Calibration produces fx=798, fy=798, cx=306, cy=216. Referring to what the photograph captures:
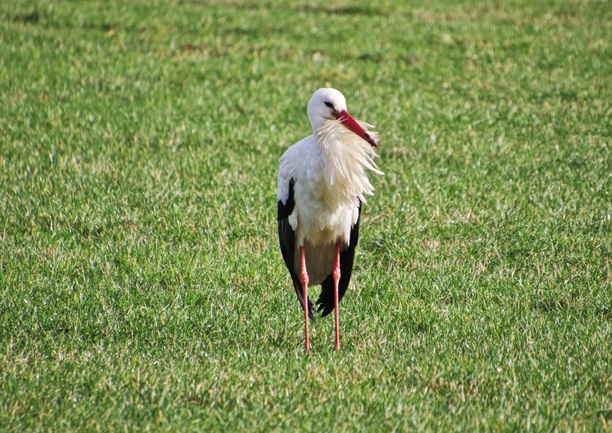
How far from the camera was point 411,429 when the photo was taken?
365cm

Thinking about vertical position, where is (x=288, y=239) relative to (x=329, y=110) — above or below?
below

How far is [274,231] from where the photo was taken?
650cm

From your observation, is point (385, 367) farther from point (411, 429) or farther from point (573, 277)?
point (573, 277)

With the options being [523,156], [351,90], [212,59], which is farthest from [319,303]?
[212,59]

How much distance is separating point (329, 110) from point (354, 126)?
0.68 feet

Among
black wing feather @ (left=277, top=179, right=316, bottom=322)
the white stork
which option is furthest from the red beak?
black wing feather @ (left=277, top=179, right=316, bottom=322)

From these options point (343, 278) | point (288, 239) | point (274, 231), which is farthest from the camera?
point (274, 231)

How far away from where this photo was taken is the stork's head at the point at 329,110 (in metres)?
4.70

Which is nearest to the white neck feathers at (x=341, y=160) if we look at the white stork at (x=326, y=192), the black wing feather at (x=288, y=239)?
the white stork at (x=326, y=192)

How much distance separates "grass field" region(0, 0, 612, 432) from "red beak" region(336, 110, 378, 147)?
3.94 ft

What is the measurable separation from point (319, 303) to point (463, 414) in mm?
1784

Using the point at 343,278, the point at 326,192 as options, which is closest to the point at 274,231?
the point at 343,278

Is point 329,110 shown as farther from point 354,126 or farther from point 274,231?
point 274,231

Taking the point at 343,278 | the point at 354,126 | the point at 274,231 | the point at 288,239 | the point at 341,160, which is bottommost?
the point at 274,231
